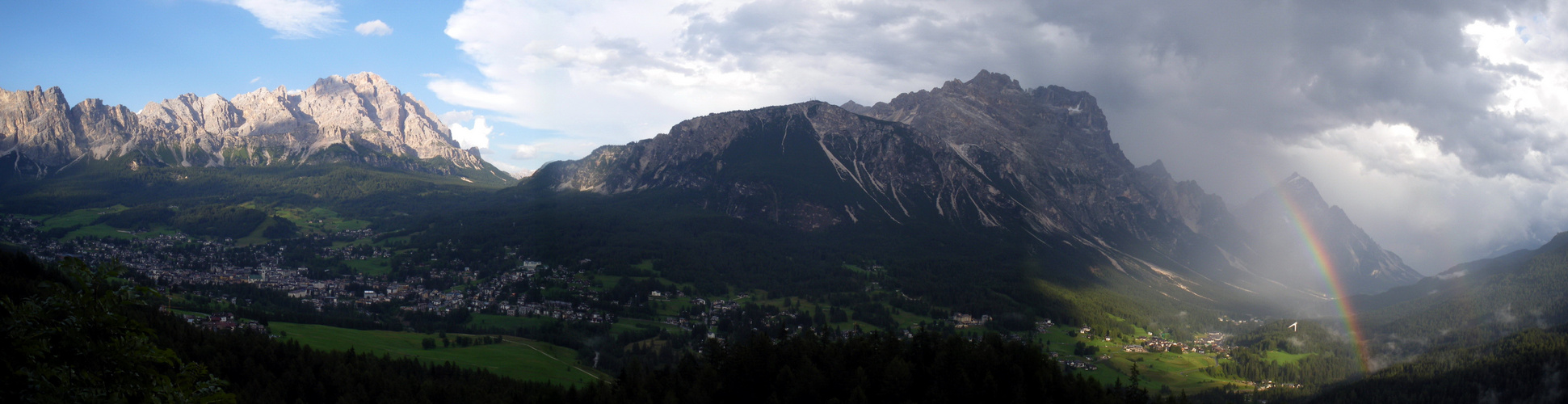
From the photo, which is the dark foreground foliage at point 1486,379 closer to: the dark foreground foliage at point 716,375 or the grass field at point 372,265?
the dark foreground foliage at point 716,375

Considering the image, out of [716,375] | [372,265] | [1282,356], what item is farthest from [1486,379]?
[372,265]

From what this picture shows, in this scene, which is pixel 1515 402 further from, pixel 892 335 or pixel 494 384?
pixel 494 384

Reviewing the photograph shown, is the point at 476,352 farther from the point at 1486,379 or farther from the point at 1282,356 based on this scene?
the point at 1282,356

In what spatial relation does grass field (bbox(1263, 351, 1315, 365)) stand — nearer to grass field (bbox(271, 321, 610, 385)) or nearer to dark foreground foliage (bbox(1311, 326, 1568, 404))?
dark foreground foliage (bbox(1311, 326, 1568, 404))

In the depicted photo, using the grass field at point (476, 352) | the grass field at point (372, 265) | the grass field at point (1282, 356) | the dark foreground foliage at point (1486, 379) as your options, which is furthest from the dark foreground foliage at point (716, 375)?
the grass field at point (372, 265)

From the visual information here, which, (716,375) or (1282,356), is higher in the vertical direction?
(716,375)

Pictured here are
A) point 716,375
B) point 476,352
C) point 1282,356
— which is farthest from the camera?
point 1282,356

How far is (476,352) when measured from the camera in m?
107

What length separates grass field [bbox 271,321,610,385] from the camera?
97.4 m

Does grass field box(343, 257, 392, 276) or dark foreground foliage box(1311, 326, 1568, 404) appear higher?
grass field box(343, 257, 392, 276)

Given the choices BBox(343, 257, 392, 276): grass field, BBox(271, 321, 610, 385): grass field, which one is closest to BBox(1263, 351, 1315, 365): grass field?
BBox(271, 321, 610, 385): grass field

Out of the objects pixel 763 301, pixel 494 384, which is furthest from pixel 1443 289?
pixel 494 384

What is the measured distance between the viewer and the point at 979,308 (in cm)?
16838

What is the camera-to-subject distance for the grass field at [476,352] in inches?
3834
